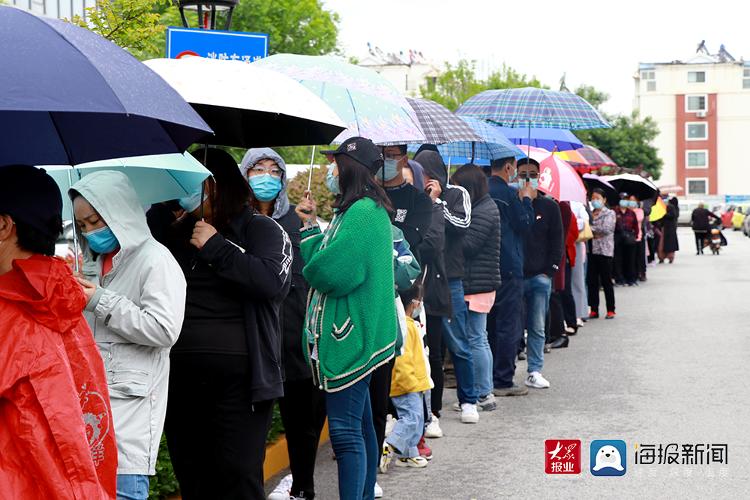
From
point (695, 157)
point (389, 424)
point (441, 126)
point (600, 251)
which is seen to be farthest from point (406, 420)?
point (695, 157)

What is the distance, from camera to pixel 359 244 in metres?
5.61

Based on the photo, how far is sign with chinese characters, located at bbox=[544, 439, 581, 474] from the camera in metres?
7.62

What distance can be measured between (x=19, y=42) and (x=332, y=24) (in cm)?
4614

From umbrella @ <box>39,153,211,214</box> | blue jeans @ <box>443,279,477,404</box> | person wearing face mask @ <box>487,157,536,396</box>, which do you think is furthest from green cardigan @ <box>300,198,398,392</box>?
person wearing face mask @ <box>487,157,536,396</box>

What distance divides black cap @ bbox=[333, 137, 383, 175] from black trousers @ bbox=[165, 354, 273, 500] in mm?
1292

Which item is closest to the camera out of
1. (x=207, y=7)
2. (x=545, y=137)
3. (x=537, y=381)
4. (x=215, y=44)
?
(x=215, y=44)

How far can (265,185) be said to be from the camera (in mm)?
6066

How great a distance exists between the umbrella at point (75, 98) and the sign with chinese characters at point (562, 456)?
4305 mm

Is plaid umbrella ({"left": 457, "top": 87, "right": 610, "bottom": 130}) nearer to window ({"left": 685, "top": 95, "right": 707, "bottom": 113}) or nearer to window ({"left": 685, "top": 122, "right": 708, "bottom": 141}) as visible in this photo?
window ({"left": 685, "top": 122, "right": 708, "bottom": 141})

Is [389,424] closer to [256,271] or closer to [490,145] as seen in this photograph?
[256,271]

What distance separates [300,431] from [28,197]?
344cm

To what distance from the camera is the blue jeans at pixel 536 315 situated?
10.9 meters

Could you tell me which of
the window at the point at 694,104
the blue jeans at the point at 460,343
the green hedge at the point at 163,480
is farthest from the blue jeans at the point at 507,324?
the window at the point at 694,104

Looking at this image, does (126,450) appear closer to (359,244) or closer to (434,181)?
(359,244)
